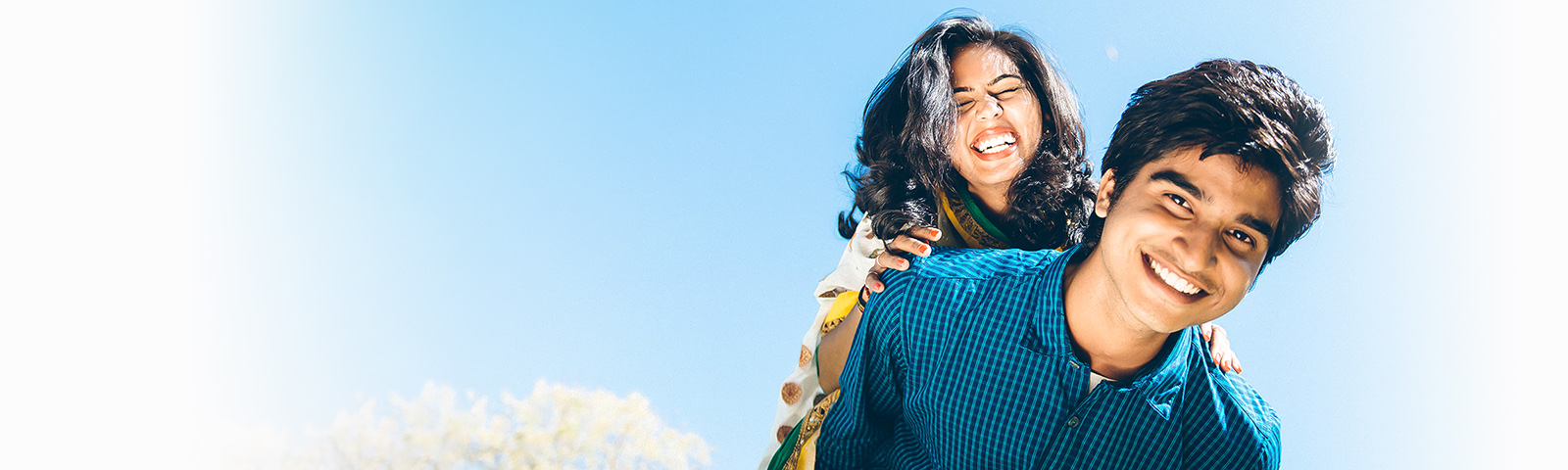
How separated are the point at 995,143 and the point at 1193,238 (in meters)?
1.00

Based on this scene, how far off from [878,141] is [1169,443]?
120cm

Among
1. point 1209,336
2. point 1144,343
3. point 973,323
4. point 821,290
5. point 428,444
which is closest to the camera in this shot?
point 1144,343

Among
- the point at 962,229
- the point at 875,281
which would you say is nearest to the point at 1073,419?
the point at 875,281

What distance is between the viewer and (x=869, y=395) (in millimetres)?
2285

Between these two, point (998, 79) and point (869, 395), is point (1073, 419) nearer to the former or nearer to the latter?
point (869, 395)

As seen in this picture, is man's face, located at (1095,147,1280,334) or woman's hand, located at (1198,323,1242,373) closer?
man's face, located at (1095,147,1280,334)

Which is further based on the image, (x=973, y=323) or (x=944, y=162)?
(x=944, y=162)

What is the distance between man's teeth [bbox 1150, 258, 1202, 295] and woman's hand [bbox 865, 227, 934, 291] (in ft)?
1.98

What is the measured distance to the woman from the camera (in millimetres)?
2713

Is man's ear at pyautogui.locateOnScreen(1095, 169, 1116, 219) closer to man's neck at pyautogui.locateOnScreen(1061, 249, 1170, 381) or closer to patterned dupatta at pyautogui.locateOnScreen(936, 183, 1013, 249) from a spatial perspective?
man's neck at pyautogui.locateOnScreen(1061, 249, 1170, 381)

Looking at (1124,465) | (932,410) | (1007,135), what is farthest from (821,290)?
(1124,465)

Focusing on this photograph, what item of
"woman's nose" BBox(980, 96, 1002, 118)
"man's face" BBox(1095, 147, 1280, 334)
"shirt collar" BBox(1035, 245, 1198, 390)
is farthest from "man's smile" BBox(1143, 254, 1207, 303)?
"woman's nose" BBox(980, 96, 1002, 118)

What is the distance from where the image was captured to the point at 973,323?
6.88ft

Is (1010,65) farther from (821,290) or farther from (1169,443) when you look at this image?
(1169,443)
